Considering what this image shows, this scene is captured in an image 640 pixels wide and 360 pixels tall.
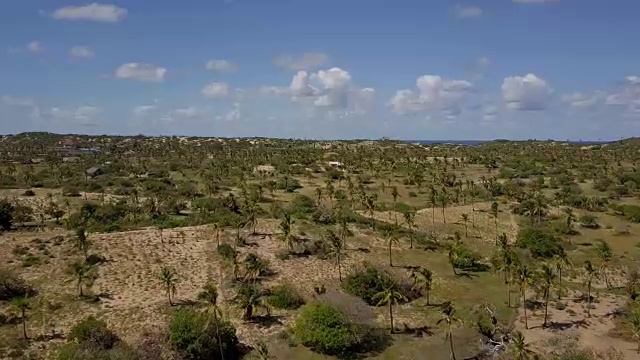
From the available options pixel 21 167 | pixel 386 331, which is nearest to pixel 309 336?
pixel 386 331

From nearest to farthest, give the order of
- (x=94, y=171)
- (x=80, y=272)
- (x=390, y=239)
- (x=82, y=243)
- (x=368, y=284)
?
(x=80, y=272) < (x=368, y=284) < (x=82, y=243) < (x=390, y=239) < (x=94, y=171)

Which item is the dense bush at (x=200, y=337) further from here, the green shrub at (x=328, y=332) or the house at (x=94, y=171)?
the house at (x=94, y=171)

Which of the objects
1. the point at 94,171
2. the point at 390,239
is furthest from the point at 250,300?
the point at 94,171

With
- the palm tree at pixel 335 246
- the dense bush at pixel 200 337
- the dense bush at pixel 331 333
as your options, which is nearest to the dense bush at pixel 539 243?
the palm tree at pixel 335 246

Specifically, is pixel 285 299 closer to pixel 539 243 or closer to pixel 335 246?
pixel 335 246

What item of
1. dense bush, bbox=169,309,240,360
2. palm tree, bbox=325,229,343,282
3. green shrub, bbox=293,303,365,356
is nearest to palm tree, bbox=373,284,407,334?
green shrub, bbox=293,303,365,356
